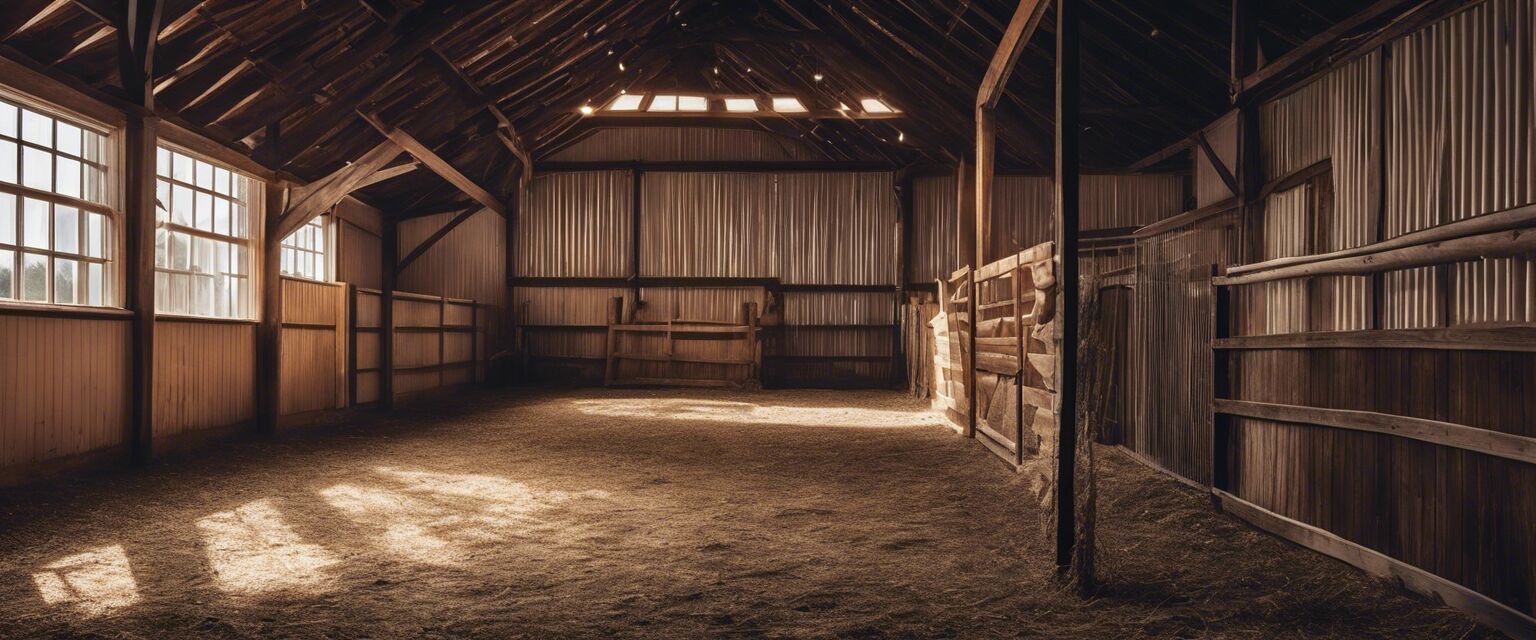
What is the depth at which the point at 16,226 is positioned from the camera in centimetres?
754

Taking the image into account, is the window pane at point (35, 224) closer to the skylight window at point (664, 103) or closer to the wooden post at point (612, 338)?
the wooden post at point (612, 338)

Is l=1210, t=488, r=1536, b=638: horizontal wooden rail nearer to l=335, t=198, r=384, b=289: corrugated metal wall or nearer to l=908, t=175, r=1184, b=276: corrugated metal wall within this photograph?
l=908, t=175, r=1184, b=276: corrugated metal wall

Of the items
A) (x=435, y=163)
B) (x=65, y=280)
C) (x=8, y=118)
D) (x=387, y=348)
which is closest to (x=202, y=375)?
(x=65, y=280)

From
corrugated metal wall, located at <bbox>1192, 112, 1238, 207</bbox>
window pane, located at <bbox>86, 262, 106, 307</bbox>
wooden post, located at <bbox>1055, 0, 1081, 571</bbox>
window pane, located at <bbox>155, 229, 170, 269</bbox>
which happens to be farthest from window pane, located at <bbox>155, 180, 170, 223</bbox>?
corrugated metal wall, located at <bbox>1192, 112, 1238, 207</bbox>

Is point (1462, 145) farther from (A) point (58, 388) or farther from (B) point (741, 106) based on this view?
(B) point (741, 106)

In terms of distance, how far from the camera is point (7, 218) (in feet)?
24.5

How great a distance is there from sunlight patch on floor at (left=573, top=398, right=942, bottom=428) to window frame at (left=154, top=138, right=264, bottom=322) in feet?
17.0

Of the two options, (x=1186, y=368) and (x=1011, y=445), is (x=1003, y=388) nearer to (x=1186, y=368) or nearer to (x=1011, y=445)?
(x=1011, y=445)

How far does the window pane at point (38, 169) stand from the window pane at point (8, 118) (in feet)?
0.61

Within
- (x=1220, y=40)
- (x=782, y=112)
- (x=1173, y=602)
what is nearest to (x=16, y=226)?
(x=1173, y=602)

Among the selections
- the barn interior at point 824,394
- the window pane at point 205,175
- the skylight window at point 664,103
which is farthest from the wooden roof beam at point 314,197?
the skylight window at point 664,103

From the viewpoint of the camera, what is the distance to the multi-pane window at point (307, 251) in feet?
47.4

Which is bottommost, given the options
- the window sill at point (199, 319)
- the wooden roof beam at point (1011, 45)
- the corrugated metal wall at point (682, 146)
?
the window sill at point (199, 319)

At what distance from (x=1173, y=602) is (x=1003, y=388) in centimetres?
484
